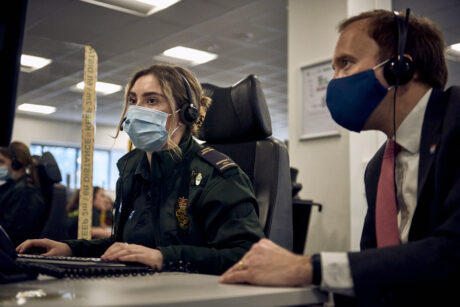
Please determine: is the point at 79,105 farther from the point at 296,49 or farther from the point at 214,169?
the point at 296,49

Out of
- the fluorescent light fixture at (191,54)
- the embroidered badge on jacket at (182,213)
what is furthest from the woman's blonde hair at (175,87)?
the fluorescent light fixture at (191,54)

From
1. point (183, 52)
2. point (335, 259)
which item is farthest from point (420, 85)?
point (183, 52)

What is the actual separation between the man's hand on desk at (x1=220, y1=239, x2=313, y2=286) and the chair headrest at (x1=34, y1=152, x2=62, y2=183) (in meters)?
2.51

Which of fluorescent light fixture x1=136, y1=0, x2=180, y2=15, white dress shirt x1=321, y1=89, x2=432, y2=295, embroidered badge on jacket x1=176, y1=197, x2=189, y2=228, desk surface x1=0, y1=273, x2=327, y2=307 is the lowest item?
desk surface x1=0, y1=273, x2=327, y2=307

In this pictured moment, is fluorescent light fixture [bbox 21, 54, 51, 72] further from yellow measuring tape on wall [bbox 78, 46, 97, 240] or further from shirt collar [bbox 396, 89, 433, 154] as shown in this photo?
shirt collar [bbox 396, 89, 433, 154]

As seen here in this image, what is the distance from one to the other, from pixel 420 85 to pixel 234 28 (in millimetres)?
4348

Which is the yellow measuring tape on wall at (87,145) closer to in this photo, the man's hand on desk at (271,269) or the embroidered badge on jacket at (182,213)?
the embroidered badge on jacket at (182,213)

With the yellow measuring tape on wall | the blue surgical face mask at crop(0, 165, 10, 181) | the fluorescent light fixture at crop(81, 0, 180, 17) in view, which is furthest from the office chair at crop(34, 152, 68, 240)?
the fluorescent light fixture at crop(81, 0, 180, 17)

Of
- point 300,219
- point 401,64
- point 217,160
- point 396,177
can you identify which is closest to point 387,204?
point 396,177

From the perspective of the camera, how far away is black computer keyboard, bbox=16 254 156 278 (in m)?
0.84

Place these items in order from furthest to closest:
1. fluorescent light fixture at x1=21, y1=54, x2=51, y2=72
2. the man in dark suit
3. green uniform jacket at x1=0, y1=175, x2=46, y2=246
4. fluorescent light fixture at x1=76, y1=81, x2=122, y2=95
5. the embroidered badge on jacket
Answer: fluorescent light fixture at x1=76, y1=81, x2=122, y2=95
green uniform jacket at x1=0, y1=175, x2=46, y2=246
fluorescent light fixture at x1=21, y1=54, x2=51, y2=72
the embroidered badge on jacket
the man in dark suit

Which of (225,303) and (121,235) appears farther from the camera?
(121,235)

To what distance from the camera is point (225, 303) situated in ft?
2.14

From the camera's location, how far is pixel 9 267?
2.70 feet
